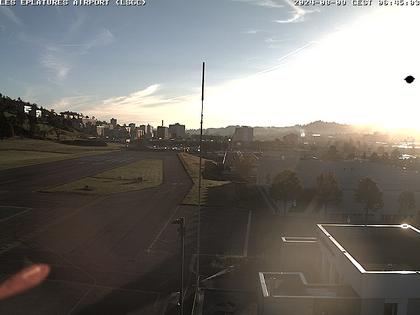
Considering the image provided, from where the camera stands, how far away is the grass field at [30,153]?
1866 inches

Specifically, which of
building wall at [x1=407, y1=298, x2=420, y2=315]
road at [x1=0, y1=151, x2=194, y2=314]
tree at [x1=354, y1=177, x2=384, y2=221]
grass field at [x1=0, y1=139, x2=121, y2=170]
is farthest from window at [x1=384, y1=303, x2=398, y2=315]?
grass field at [x1=0, y1=139, x2=121, y2=170]

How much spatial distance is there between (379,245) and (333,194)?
12.3 metres

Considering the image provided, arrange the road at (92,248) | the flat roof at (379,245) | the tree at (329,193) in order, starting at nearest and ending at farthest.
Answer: the flat roof at (379,245), the road at (92,248), the tree at (329,193)

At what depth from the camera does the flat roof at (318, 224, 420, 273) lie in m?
10.4

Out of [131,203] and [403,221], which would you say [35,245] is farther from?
[403,221]

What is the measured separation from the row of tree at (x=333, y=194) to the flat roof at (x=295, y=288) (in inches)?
540

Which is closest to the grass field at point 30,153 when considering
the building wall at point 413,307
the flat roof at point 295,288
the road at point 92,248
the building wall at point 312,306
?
the road at point 92,248

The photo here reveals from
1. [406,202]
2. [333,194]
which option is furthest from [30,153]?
[406,202]

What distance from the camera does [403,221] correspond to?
2328 cm

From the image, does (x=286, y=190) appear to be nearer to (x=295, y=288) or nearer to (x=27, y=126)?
(x=295, y=288)

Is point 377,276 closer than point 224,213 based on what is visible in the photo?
Yes

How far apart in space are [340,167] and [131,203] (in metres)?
14.7

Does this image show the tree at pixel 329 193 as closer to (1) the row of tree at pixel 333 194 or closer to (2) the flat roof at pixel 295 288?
(1) the row of tree at pixel 333 194

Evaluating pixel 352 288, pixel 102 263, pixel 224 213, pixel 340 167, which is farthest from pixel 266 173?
pixel 352 288
